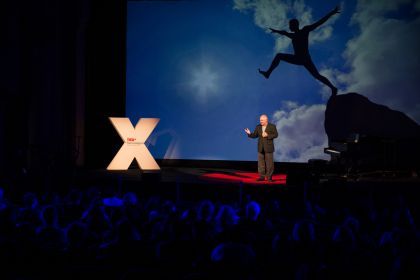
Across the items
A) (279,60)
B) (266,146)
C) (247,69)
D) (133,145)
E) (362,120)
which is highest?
(279,60)

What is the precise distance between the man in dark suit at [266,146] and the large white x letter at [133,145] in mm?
2967

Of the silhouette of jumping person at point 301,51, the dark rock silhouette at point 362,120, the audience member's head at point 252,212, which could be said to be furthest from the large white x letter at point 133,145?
the audience member's head at point 252,212

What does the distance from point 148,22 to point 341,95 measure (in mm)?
5311

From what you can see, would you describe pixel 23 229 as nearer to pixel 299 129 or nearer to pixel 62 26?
pixel 299 129

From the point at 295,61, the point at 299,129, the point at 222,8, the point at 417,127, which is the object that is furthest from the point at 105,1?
the point at 417,127

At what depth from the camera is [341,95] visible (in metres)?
10.4

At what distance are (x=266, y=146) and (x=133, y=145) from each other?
140 inches

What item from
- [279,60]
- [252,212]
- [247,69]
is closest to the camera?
[252,212]

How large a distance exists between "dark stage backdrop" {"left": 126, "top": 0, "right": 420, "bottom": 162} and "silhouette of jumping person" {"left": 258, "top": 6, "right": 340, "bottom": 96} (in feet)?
0.37

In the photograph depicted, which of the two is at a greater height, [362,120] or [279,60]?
[279,60]

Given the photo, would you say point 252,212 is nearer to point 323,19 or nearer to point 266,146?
point 266,146

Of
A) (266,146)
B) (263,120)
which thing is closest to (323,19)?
(263,120)

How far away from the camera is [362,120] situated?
34.4ft

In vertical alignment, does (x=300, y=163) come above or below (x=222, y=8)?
below
